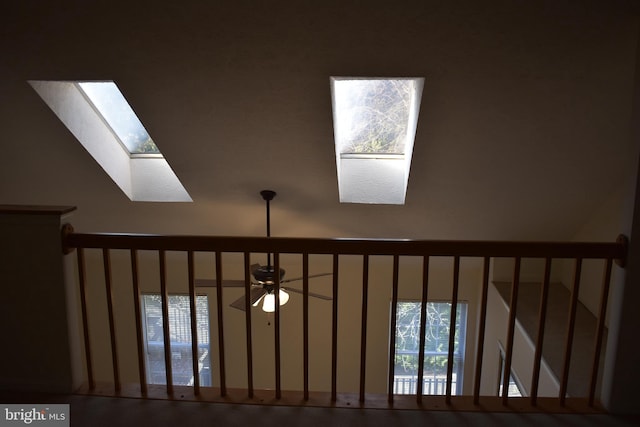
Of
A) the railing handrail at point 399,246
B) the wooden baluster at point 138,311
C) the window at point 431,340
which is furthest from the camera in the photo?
the window at point 431,340

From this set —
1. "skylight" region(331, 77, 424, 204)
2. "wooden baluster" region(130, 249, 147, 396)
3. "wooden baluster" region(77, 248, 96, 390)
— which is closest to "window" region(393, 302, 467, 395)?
"skylight" region(331, 77, 424, 204)

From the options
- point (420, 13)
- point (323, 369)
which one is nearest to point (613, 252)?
point (420, 13)

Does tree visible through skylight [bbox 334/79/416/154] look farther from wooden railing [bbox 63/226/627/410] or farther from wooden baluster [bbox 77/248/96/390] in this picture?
wooden baluster [bbox 77/248/96/390]

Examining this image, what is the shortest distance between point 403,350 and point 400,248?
3.90 meters

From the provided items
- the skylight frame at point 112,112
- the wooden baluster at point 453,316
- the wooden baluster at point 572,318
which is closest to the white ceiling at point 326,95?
the skylight frame at point 112,112

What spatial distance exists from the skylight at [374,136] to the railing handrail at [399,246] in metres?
1.24

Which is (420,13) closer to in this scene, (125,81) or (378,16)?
(378,16)

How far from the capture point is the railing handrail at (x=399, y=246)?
83.9 inches

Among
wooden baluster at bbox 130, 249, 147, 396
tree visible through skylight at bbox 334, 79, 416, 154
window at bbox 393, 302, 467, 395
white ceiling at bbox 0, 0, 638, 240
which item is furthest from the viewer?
window at bbox 393, 302, 467, 395

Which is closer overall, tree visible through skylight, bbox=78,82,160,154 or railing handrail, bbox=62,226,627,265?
railing handrail, bbox=62,226,627,265

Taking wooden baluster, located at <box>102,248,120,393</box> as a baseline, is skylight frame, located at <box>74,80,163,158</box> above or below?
above

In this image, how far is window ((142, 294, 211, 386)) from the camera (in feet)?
19.2

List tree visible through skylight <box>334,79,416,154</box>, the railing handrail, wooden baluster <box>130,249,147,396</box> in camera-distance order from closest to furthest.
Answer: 1. the railing handrail
2. wooden baluster <box>130,249,147,396</box>
3. tree visible through skylight <box>334,79,416,154</box>

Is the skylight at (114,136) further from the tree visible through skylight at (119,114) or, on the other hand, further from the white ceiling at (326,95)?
the white ceiling at (326,95)
